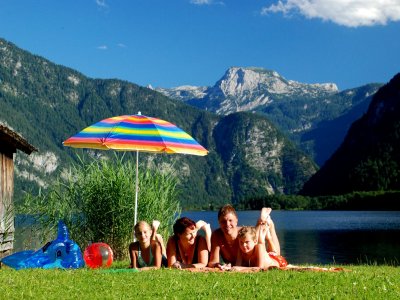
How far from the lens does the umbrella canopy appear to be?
1050cm

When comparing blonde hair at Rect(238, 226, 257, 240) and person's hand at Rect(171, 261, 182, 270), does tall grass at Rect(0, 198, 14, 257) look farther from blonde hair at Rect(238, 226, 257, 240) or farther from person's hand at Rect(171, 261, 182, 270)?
blonde hair at Rect(238, 226, 257, 240)

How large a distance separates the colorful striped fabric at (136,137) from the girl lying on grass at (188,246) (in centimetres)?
194

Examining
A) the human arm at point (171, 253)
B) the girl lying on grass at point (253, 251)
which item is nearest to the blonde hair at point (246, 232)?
the girl lying on grass at point (253, 251)

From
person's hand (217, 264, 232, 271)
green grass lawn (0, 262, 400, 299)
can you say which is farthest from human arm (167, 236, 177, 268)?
person's hand (217, 264, 232, 271)

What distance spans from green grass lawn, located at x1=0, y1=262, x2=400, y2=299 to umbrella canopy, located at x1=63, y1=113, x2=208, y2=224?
252cm

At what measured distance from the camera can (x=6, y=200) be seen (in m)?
15.2

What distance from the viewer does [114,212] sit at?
1320 cm

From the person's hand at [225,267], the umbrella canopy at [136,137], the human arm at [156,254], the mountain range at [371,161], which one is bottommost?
the person's hand at [225,267]

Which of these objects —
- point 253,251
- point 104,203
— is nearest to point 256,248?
point 253,251

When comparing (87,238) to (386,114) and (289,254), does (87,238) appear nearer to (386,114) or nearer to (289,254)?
(289,254)

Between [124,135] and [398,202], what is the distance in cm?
13214

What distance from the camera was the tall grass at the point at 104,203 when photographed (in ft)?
43.4

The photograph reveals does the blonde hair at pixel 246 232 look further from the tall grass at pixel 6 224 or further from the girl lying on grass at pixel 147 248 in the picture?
the tall grass at pixel 6 224

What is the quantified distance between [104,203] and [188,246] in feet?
15.0
